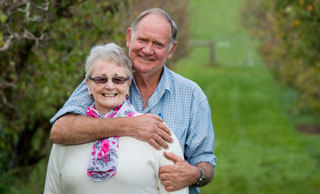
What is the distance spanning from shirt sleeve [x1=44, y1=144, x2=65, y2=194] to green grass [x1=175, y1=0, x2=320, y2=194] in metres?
7.97

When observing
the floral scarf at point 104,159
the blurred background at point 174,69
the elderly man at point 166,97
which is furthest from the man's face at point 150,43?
the blurred background at point 174,69

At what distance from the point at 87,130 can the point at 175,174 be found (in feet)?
1.98

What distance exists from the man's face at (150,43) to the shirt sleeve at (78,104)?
16.3 inches

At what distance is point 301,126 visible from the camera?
18.4m

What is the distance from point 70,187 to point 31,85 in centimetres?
343

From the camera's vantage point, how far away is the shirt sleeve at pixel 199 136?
3477 mm

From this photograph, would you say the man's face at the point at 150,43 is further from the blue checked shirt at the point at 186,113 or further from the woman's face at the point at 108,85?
the woman's face at the point at 108,85

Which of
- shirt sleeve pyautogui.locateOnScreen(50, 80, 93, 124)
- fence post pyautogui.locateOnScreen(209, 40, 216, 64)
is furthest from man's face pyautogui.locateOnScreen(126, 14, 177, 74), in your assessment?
fence post pyautogui.locateOnScreen(209, 40, 216, 64)

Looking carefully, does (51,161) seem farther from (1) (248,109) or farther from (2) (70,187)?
(1) (248,109)

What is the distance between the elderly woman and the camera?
2.99 m

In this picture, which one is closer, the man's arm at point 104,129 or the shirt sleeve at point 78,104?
the man's arm at point 104,129

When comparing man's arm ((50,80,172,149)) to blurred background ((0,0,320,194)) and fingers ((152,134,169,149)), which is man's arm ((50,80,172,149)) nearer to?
fingers ((152,134,169,149))

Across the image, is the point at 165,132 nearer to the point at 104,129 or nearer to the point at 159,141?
the point at 159,141

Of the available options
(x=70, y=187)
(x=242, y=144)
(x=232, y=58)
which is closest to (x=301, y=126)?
(x=242, y=144)
